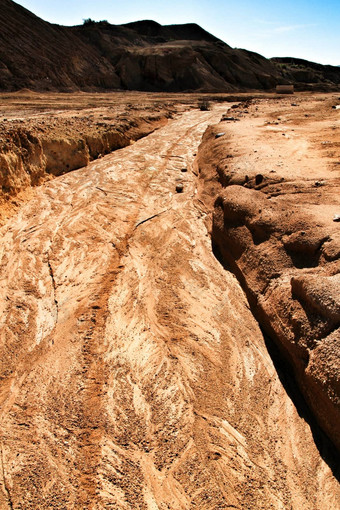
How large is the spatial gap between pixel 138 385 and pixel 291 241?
7.84 ft

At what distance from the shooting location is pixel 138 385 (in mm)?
3100

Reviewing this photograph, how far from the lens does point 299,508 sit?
2.29 m

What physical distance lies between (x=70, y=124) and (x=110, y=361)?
8063 millimetres

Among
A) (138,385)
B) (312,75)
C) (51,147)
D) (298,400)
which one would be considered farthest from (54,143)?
(312,75)

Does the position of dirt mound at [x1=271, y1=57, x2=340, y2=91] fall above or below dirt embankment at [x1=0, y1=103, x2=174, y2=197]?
above

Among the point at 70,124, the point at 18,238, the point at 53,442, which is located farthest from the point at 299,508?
the point at 70,124

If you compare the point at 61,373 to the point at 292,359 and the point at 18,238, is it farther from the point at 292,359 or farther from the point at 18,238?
the point at 18,238

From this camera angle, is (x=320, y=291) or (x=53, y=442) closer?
(x=53, y=442)

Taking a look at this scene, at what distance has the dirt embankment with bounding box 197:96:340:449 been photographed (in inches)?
109

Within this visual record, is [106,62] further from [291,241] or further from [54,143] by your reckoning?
[291,241]

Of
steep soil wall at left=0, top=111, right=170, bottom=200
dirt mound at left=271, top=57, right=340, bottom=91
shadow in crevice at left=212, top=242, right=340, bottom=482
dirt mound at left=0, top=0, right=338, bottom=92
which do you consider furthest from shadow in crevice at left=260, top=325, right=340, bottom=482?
dirt mound at left=271, top=57, right=340, bottom=91

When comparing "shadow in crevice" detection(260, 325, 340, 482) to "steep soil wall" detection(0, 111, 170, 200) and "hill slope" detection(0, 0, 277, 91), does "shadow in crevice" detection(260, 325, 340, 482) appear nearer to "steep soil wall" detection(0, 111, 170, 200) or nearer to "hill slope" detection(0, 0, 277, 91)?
"steep soil wall" detection(0, 111, 170, 200)

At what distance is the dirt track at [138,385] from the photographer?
2.40m

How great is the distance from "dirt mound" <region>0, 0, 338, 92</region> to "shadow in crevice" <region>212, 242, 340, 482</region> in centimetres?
2182
